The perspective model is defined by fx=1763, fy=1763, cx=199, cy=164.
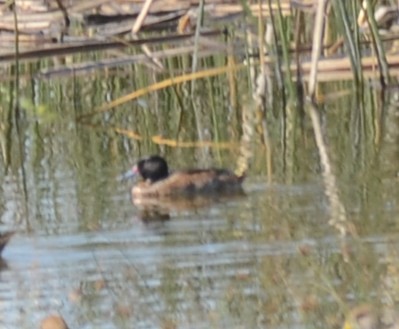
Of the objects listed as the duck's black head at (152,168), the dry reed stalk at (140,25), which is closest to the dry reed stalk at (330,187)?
the duck's black head at (152,168)

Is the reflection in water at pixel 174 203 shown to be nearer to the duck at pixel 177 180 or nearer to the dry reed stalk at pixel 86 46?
the duck at pixel 177 180

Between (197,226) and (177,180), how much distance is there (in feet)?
4.35

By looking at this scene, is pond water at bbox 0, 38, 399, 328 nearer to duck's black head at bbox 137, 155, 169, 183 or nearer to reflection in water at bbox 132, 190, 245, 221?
reflection in water at bbox 132, 190, 245, 221

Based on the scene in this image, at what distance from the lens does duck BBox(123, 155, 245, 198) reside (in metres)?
9.55

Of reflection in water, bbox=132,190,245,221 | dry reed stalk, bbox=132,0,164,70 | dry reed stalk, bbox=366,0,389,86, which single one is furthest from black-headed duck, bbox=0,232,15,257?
dry reed stalk, bbox=132,0,164,70

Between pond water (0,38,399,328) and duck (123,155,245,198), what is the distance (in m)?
0.09

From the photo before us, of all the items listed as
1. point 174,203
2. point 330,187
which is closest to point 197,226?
point 330,187

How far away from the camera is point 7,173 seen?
10.4 metres

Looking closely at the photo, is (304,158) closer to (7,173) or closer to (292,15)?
(7,173)

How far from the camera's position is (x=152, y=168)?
397 inches

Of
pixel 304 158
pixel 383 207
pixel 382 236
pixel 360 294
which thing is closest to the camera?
pixel 360 294

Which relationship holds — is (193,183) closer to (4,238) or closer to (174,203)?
(174,203)

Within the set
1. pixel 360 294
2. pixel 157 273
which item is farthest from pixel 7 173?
pixel 360 294

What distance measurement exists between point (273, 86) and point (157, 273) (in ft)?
19.5
